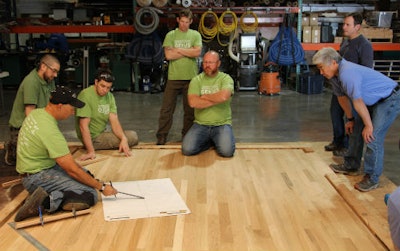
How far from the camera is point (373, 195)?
149 inches

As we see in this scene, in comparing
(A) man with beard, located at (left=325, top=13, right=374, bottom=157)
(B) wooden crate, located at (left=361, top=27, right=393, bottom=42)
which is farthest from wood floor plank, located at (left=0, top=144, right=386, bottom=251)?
(B) wooden crate, located at (left=361, top=27, right=393, bottom=42)

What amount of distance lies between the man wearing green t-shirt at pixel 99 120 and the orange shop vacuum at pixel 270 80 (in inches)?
198

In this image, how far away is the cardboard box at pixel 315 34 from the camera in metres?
10.1

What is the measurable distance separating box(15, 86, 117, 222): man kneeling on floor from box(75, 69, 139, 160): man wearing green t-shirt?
1.07m

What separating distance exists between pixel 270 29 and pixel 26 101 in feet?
28.0

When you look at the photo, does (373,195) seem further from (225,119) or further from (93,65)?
(93,65)

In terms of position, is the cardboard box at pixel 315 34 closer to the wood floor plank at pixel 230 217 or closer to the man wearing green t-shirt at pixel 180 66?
the man wearing green t-shirt at pixel 180 66

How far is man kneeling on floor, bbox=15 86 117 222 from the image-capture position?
10.6 feet

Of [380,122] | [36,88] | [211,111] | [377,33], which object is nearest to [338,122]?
[380,122]

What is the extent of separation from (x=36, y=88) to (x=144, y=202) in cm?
172

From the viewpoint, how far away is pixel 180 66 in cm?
554

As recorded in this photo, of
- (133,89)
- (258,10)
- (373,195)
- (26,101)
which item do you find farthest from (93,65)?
(373,195)

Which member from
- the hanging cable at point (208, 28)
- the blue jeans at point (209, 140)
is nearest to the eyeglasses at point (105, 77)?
the blue jeans at point (209, 140)

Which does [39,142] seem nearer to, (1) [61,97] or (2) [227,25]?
(1) [61,97]
